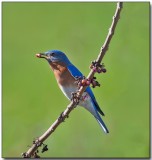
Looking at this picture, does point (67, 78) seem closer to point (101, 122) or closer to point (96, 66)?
point (101, 122)

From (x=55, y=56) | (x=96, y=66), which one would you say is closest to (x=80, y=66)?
(x=55, y=56)

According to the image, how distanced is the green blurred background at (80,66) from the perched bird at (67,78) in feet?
0.26

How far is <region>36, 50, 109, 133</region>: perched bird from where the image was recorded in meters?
2.02

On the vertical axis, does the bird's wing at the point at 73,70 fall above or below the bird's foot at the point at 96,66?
above

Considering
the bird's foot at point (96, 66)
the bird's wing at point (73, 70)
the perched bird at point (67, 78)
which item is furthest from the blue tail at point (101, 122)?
the bird's foot at point (96, 66)

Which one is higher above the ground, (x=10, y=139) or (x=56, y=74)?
(x=56, y=74)

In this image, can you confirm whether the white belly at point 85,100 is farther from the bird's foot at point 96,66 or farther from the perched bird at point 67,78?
the bird's foot at point 96,66

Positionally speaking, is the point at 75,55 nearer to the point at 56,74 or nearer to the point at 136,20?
the point at 56,74

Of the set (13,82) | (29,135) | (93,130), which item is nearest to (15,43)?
(13,82)

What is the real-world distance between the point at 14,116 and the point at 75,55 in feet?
1.70

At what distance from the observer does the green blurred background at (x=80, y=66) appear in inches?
86.9

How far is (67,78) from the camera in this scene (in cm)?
218

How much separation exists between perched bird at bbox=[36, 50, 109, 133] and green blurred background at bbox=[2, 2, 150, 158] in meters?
0.08

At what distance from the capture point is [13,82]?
2.25 metres
